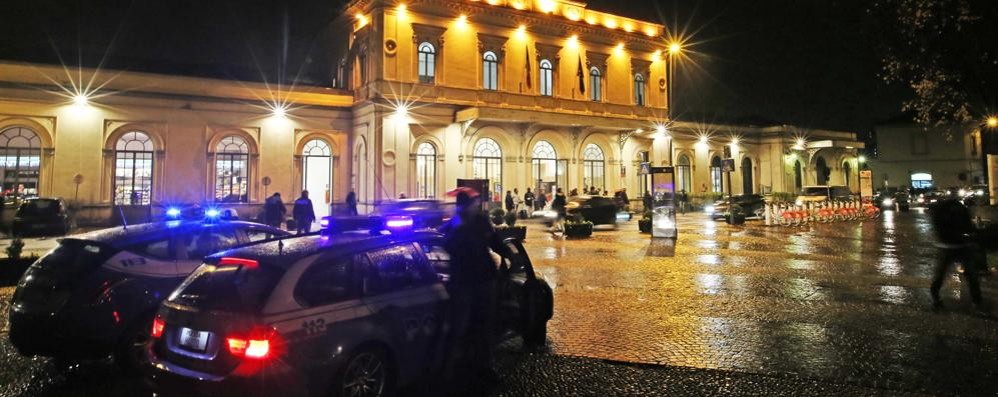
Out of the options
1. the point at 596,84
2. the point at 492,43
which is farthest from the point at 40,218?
the point at 596,84

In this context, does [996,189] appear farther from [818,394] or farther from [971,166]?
[971,166]

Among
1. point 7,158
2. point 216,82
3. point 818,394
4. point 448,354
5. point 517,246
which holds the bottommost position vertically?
point 818,394

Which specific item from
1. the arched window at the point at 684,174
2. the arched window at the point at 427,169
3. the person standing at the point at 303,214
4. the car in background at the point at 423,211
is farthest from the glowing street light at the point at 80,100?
the arched window at the point at 684,174

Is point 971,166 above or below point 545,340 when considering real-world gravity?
above

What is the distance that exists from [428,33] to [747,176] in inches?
1138

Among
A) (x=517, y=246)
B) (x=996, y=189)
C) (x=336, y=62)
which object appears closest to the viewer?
(x=517, y=246)

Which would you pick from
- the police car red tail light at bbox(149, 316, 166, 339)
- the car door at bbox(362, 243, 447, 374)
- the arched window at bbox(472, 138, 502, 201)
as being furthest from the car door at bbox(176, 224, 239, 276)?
the arched window at bbox(472, 138, 502, 201)

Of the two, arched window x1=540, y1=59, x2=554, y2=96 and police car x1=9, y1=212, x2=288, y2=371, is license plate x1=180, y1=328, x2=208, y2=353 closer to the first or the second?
police car x1=9, y1=212, x2=288, y2=371

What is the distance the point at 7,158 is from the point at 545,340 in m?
25.5

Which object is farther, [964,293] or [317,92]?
[317,92]

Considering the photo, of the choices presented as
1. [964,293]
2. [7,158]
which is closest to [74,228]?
[7,158]

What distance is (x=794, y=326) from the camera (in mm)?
7004

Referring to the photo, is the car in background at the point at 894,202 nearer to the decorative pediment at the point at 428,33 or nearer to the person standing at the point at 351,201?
the decorative pediment at the point at 428,33

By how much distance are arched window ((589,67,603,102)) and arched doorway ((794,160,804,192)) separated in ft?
68.1
